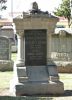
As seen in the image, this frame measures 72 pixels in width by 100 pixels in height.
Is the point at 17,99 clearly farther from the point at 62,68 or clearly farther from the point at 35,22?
the point at 62,68

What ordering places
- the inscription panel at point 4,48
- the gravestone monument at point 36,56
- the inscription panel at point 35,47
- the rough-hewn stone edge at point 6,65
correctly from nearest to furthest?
the gravestone monument at point 36,56, the inscription panel at point 35,47, the rough-hewn stone edge at point 6,65, the inscription panel at point 4,48

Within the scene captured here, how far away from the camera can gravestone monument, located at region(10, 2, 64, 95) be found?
12992 mm

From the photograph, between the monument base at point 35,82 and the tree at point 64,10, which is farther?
the tree at point 64,10

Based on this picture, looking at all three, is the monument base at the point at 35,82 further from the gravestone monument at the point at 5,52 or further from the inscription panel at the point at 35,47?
the gravestone monument at the point at 5,52

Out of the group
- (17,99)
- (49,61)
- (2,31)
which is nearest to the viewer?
(17,99)

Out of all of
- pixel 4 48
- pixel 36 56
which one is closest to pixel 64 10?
pixel 4 48

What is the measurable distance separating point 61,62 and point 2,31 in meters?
19.1

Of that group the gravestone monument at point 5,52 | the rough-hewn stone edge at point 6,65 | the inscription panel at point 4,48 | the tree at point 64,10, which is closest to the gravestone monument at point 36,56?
the rough-hewn stone edge at point 6,65

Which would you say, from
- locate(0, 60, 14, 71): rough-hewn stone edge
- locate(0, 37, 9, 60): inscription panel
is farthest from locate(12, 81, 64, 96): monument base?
locate(0, 37, 9, 60): inscription panel

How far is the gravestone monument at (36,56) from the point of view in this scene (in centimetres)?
1299

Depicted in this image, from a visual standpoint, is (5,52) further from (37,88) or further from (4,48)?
(37,88)

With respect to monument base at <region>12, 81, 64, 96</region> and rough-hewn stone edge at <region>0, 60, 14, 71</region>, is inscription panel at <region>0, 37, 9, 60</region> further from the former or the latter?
monument base at <region>12, 81, 64, 96</region>

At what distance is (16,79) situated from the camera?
13078 mm

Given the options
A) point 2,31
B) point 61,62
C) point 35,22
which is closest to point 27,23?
point 35,22
